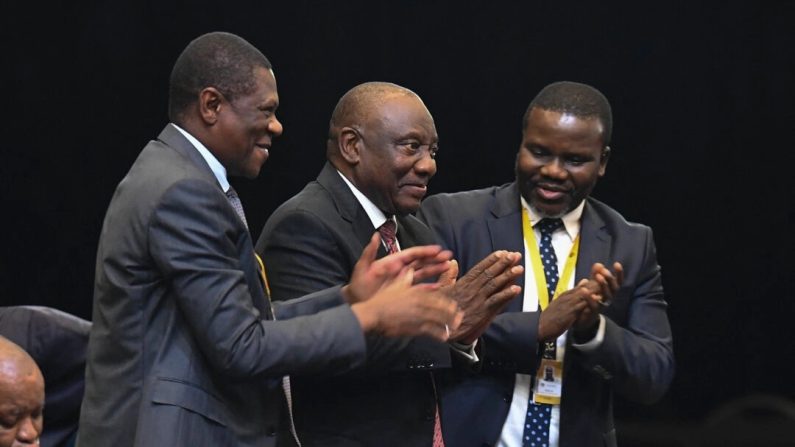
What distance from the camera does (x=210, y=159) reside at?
3.01 meters

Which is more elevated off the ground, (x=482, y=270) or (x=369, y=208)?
(x=369, y=208)

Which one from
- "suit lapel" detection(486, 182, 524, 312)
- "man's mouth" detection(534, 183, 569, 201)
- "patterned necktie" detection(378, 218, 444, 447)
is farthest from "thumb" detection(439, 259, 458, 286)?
"man's mouth" detection(534, 183, 569, 201)

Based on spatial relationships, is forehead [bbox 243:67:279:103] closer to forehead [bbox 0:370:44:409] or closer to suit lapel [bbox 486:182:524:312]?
forehead [bbox 0:370:44:409]

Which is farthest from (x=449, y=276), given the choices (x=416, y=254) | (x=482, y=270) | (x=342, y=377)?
(x=416, y=254)

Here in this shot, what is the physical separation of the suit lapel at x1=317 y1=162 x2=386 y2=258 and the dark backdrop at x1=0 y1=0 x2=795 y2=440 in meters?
2.00

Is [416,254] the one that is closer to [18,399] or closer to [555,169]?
[18,399]

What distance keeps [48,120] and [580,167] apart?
2267mm

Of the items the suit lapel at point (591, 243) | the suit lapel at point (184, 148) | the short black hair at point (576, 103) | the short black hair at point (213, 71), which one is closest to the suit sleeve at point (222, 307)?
the suit lapel at point (184, 148)

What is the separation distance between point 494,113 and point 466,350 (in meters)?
2.09

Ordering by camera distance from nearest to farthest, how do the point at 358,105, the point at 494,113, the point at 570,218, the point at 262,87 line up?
the point at 262,87
the point at 358,105
the point at 570,218
the point at 494,113

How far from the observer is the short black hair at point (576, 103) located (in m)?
4.00

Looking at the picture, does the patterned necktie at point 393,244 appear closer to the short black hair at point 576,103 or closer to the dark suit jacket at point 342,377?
the dark suit jacket at point 342,377

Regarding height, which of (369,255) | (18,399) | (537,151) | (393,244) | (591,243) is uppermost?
(537,151)

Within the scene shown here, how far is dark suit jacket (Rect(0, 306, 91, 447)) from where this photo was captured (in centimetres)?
370
